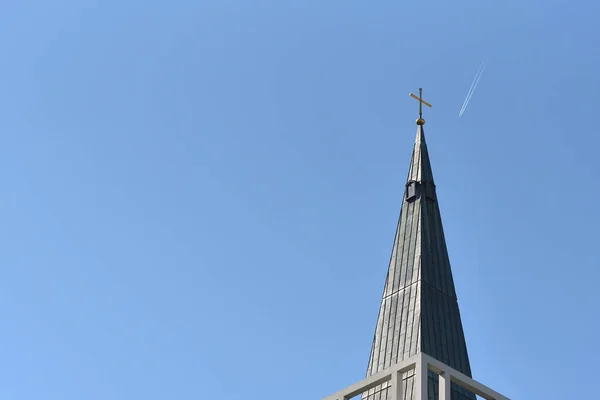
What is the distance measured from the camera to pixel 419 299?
6166 centimetres

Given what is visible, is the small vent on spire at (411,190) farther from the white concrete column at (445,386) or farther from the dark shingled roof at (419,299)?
the white concrete column at (445,386)

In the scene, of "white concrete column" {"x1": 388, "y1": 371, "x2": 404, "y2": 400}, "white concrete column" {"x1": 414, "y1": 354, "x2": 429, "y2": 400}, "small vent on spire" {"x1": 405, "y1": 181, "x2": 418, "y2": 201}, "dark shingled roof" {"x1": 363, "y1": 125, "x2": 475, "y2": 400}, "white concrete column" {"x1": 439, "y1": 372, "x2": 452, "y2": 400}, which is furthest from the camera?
"small vent on spire" {"x1": 405, "y1": 181, "x2": 418, "y2": 201}

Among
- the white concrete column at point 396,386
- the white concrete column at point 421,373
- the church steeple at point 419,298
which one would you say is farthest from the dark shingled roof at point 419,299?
the white concrete column at point 421,373

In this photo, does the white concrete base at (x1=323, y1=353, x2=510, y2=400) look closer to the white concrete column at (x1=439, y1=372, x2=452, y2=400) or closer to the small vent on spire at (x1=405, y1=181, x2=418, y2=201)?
the white concrete column at (x1=439, y1=372, x2=452, y2=400)

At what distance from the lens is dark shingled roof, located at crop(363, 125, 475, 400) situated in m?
59.6

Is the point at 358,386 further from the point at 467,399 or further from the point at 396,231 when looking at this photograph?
the point at 396,231

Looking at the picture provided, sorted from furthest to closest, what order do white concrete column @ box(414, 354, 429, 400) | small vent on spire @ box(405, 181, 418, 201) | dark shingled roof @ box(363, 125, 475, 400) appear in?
small vent on spire @ box(405, 181, 418, 201), dark shingled roof @ box(363, 125, 475, 400), white concrete column @ box(414, 354, 429, 400)

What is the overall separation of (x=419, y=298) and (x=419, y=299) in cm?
7

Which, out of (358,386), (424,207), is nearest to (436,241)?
(424,207)

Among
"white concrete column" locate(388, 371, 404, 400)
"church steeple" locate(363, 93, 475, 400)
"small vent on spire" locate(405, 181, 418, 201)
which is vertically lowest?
"white concrete column" locate(388, 371, 404, 400)

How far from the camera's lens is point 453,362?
59875mm

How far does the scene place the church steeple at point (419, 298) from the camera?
5969 centimetres

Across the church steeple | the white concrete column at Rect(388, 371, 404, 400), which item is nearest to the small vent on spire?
the church steeple

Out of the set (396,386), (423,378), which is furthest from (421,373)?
(396,386)
